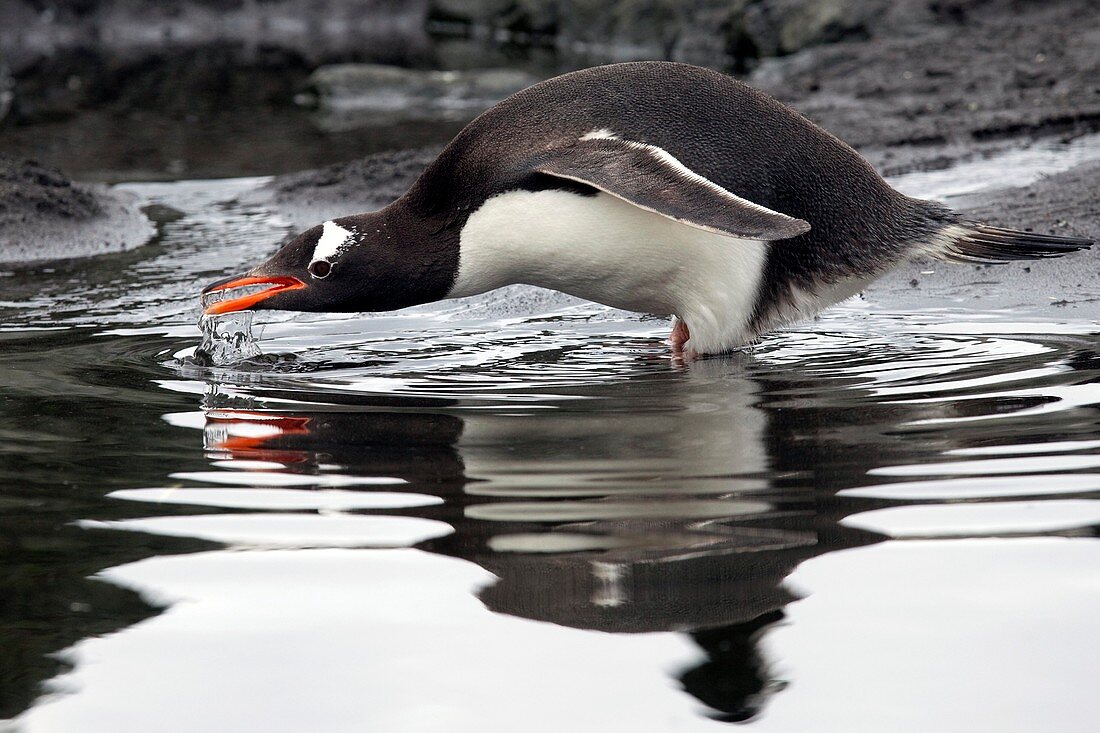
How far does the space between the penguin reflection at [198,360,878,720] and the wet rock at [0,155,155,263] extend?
332 centimetres

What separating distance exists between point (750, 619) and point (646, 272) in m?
2.25

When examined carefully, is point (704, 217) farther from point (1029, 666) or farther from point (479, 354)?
point (1029, 666)

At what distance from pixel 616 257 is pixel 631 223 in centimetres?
13

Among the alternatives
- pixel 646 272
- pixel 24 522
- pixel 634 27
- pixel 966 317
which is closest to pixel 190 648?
pixel 24 522

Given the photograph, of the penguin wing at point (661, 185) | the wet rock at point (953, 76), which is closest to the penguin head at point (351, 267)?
the penguin wing at point (661, 185)

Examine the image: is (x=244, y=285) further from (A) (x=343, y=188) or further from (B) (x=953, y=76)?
(B) (x=953, y=76)

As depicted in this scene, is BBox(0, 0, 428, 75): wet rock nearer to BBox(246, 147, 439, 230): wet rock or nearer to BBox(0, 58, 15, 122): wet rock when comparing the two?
BBox(0, 58, 15, 122): wet rock

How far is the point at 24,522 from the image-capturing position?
8.76 feet

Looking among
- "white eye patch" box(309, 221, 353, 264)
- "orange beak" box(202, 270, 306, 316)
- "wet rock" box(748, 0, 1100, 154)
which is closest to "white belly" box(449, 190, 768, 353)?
"white eye patch" box(309, 221, 353, 264)

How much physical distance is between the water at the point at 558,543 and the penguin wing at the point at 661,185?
45 centimetres

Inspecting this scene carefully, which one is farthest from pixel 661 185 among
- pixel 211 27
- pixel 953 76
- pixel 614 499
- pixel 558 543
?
pixel 211 27

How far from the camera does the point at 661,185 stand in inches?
155

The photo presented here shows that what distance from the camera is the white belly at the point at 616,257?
4133 millimetres

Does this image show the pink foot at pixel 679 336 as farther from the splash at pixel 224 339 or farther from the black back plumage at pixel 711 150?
the splash at pixel 224 339
